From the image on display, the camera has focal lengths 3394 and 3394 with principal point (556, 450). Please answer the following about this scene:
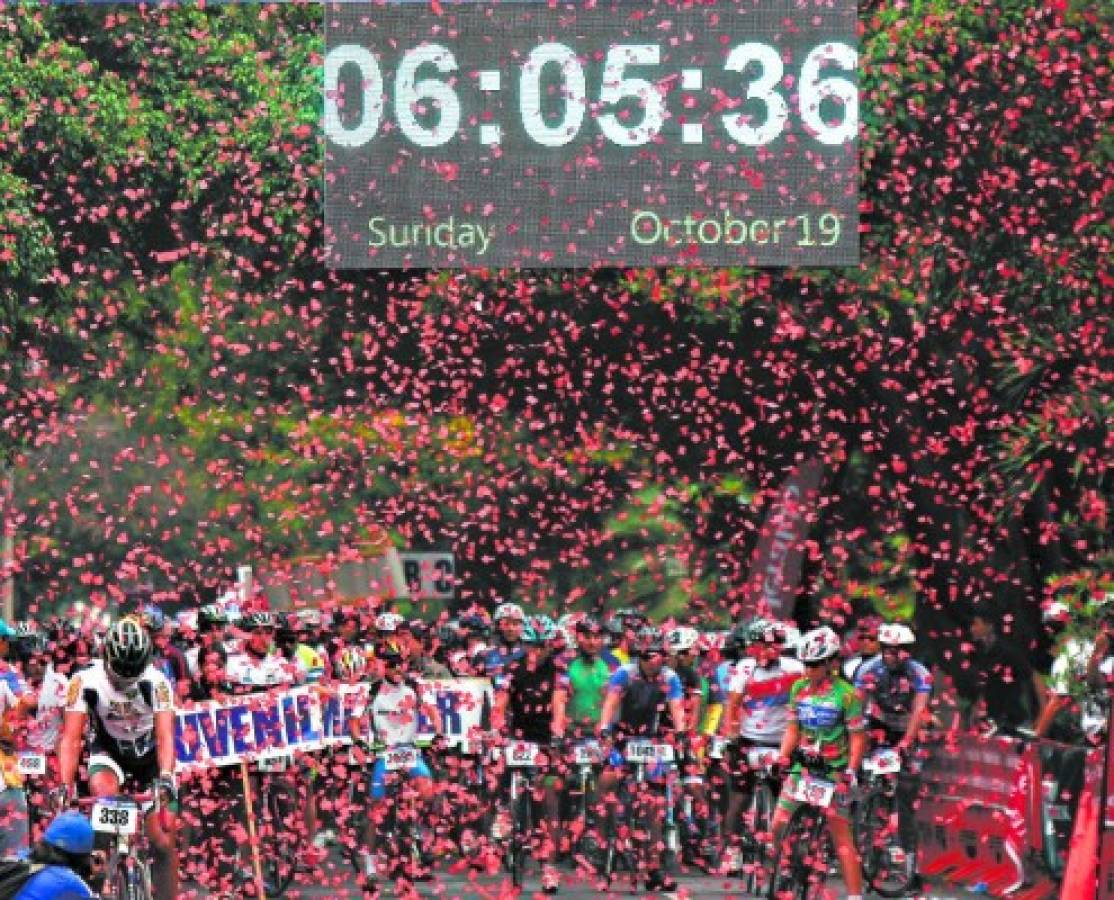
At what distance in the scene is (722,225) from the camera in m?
27.2

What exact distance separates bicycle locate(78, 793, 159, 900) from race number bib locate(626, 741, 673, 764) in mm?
6126

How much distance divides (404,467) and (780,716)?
723 inches

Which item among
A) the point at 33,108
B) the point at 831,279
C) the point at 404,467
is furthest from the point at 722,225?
the point at 404,467

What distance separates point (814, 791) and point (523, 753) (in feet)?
12.6

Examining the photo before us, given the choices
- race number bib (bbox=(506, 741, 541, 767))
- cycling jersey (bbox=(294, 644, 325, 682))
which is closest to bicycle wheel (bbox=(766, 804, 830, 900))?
race number bib (bbox=(506, 741, 541, 767))

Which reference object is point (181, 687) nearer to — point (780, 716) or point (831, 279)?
point (780, 716)

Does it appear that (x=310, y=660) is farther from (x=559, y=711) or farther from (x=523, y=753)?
(x=559, y=711)

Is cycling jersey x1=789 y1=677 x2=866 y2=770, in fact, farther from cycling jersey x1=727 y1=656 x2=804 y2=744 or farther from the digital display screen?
the digital display screen

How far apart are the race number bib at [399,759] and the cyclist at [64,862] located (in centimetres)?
962

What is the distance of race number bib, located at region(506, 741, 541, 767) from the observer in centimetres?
2278

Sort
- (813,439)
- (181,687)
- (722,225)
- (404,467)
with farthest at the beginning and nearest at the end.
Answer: (404,467)
(813,439)
(722,225)
(181,687)

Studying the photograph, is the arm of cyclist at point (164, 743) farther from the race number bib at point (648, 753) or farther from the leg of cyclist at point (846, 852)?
the race number bib at point (648, 753)

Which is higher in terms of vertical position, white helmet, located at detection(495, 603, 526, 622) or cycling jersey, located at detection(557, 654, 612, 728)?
white helmet, located at detection(495, 603, 526, 622)

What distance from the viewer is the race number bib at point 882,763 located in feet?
73.0
